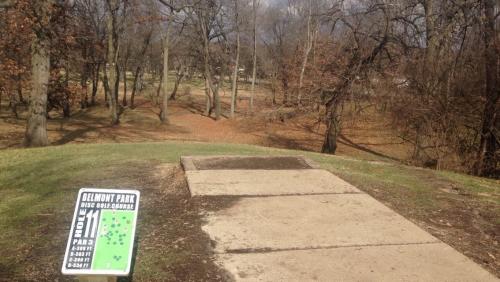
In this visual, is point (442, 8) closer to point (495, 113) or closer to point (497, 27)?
point (497, 27)

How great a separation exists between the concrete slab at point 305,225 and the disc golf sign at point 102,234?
1087mm

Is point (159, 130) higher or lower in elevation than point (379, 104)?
lower

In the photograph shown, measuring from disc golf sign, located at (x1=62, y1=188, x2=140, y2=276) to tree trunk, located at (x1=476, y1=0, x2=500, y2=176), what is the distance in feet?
31.4

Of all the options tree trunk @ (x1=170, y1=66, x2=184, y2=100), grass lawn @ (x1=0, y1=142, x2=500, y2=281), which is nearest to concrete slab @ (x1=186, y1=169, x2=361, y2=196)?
grass lawn @ (x1=0, y1=142, x2=500, y2=281)

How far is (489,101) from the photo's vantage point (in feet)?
34.3

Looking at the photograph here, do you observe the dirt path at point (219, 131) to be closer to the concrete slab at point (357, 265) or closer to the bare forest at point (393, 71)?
the bare forest at point (393, 71)

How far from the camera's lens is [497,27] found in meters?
10.9

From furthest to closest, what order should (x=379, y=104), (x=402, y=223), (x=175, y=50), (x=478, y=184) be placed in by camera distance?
(x=175, y=50)
(x=379, y=104)
(x=478, y=184)
(x=402, y=223)

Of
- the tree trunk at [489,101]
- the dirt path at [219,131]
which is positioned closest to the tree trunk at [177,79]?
the dirt path at [219,131]

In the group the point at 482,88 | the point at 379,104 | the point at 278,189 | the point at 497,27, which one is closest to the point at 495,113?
the point at 482,88

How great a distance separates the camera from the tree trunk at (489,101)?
10.4 m

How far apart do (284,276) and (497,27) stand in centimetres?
1013

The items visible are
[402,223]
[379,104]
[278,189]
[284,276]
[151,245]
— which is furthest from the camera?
[379,104]

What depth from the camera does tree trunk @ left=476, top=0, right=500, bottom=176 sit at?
10398mm
